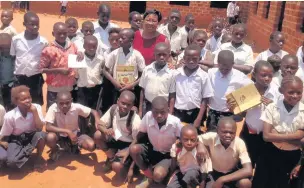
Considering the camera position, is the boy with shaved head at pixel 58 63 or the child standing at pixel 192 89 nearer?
the child standing at pixel 192 89

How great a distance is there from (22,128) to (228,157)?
2372 millimetres

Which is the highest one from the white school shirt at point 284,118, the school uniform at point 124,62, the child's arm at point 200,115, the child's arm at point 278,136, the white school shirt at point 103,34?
the white school shirt at point 103,34

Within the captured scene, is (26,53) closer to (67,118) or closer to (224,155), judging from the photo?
(67,118)

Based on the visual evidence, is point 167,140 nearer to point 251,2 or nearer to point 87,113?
point 87,113

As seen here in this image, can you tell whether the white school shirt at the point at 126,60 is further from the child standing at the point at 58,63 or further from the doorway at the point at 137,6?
the doorway at the point at 137,6

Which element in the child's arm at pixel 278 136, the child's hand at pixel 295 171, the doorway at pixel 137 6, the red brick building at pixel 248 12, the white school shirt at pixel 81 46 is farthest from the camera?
the doorway at pixel 137 6

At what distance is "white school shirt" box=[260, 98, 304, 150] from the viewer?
132 inches

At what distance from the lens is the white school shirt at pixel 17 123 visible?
412 centimetres

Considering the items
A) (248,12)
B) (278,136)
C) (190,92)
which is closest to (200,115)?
(190,92)

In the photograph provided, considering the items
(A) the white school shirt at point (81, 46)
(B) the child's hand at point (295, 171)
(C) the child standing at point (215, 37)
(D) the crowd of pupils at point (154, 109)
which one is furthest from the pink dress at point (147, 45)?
(B) the child's hand at point (295, 171)

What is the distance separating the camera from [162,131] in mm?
3863

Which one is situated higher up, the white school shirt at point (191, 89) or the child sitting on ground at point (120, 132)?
the white school shirt at point (191, 89)

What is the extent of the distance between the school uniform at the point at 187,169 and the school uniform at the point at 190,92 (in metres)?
0.66

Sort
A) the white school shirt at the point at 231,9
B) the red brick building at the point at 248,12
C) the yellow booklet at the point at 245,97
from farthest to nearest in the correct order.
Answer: the white school shirt at the point at 231,9, the red brick building at the point at 248,12, the yellow booklet at the point at 245,97
